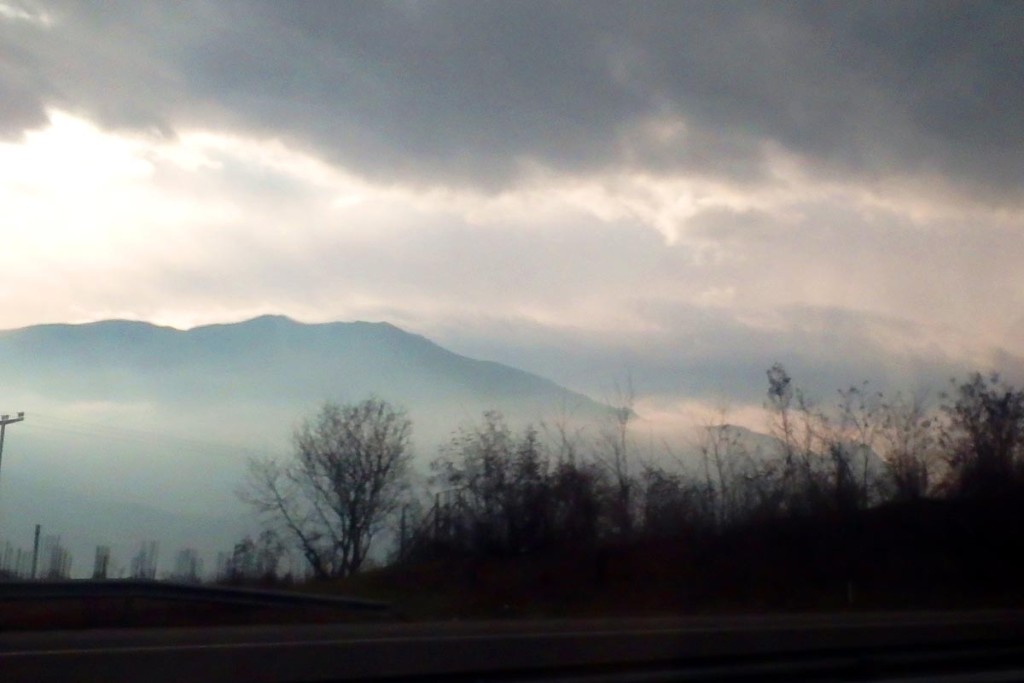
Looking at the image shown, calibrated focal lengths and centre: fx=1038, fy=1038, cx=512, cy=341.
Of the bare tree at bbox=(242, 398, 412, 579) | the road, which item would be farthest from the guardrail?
the bare tree at bbox=(242, 398, 412, 579)

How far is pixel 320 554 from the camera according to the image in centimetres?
5112

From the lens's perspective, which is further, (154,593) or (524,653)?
(154,593)

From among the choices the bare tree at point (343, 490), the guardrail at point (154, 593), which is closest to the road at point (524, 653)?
the guardrail at point (154, 593)

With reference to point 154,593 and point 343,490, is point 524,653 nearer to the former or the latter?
point 154,593

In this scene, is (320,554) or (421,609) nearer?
(421,609)

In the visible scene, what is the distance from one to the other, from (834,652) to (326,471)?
44026mm

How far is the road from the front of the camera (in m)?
7.56

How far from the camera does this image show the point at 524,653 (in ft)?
30.0

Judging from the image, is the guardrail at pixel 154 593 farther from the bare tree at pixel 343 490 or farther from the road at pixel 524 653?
the bare tree at pixel 343 490

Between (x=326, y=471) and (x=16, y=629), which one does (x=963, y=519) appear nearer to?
(x=16, y=629)

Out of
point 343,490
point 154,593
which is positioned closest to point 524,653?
point 154,593

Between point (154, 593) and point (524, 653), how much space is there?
34.1 ft

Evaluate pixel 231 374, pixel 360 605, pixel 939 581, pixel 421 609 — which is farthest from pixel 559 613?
pixel 231 374

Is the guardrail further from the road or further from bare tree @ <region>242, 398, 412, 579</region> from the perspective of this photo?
bare tree @ <region>242, 398, 412, 579</region>
